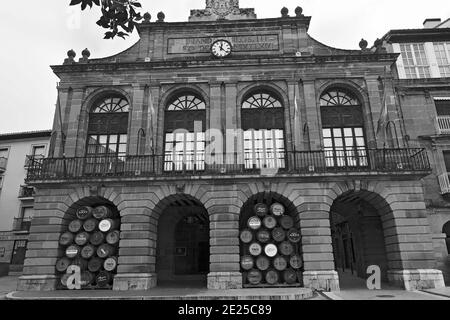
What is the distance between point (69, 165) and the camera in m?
16.7

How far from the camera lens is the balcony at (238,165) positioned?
15.4 metres

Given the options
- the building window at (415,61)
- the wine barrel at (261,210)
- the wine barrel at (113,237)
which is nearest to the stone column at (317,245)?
the wine barrel at (261,210)

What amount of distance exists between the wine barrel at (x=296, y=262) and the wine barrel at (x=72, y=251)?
9835 millimetres

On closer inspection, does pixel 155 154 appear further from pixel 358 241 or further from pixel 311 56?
pixel 358 241

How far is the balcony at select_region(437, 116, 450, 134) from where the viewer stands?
1800 centimetres

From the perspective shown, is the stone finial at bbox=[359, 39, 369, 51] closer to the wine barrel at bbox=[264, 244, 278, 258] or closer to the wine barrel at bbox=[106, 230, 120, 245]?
the wine barrel at bbox=[264, 244, 278, 258]

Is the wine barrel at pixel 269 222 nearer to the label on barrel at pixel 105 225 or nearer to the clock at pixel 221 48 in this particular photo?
the label on barrel at pixel 105 225

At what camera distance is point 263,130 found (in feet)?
57.1

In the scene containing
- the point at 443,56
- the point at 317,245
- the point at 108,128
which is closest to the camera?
the point at 317,245

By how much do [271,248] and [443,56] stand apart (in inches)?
614

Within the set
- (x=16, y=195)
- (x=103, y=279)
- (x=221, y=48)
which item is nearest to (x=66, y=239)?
(x=103, y=279)

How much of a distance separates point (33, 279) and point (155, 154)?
7.77 meters

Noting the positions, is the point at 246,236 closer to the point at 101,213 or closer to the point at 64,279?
the point at 101,213

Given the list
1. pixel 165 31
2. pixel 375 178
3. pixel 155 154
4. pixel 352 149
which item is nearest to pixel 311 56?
pixel 352 149
